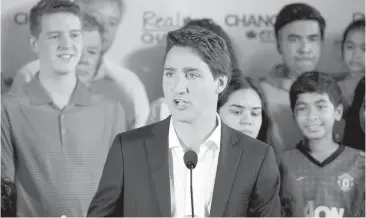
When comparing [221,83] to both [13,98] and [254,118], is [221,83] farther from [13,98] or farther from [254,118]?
[13,98]

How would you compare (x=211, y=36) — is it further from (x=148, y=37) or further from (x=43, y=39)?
(x=43, y=39)

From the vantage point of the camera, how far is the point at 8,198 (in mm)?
3043

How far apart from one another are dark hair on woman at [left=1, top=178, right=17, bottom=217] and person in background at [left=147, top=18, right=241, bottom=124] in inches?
30.8

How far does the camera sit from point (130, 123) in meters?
3.15

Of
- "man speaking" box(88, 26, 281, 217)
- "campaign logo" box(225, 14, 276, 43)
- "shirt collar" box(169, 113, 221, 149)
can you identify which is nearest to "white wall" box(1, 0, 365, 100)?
"campaign logo" box(225, 14, 276, 43)

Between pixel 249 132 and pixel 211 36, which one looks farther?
pixel 249 132

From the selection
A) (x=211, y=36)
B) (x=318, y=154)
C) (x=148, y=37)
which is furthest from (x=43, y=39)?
(x=318, y=154)

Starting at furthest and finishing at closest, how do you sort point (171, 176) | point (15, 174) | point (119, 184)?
1. point (15, 174)
2. point (171, 176)
3. point (119, 184)

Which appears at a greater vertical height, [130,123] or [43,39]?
[43,39]

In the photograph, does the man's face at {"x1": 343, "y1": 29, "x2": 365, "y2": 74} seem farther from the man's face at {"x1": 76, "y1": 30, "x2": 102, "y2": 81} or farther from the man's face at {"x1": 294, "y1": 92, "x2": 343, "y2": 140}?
the man's face at {"x1": 76, "y1": 30, "x2": 102, "y2": 81}

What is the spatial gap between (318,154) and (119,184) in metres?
1.23

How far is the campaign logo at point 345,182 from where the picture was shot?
322 centimetres

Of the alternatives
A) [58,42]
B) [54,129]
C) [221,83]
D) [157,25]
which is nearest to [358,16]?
[221,83]

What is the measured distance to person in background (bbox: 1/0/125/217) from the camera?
10.0ft
